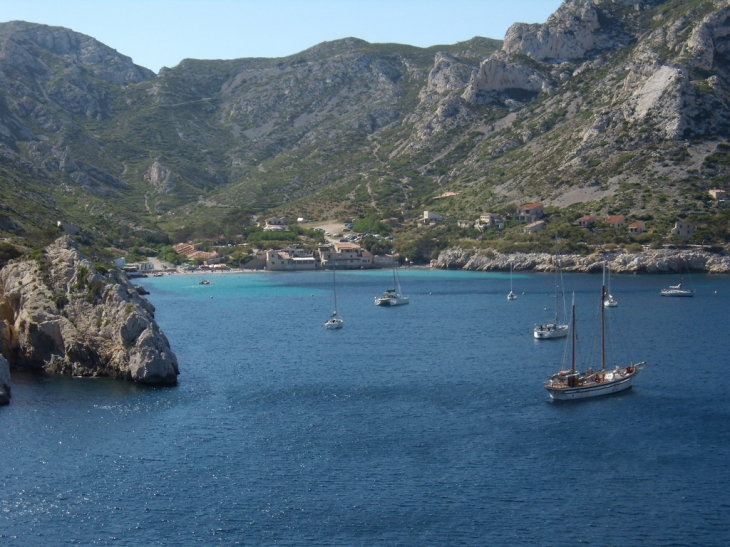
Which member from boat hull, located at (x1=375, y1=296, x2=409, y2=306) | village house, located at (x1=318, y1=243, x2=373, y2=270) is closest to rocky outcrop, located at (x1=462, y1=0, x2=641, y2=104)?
village house, located at (x1=318, y1=243, x2=373, y2=270)

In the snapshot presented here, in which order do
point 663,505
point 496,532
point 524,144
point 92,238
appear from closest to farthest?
point 496,532 < point 663,505 < point 92,238 < point 524,144

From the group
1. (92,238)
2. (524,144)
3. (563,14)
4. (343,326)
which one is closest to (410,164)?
(524,144)

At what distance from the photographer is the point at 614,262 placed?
409 feet

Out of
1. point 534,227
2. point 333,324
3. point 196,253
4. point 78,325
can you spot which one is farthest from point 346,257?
point 78,325

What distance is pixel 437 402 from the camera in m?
49.9

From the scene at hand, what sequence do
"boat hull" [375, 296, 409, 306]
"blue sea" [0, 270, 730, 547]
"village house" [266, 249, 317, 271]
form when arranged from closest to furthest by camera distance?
1. "blue sea" [0, 270, 730, 547]
2. "boat hull" [375, 296, 409, 306]
3. "village house" [266, 249, 317, 271]

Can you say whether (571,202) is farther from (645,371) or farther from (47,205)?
(645,371)

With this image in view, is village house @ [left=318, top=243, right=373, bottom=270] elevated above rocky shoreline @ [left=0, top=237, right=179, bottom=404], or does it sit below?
above

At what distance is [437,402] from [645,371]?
15.3 m

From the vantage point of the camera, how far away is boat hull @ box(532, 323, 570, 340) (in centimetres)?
7131

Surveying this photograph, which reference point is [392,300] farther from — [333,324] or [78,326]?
[78,326]

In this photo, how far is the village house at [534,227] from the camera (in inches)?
5453

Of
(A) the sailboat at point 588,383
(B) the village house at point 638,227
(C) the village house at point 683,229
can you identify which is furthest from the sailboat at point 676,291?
(A) the sailboat at point 588,383

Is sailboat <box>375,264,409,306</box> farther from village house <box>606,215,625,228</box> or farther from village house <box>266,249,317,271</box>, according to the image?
village house <box>266,249,317,271</box>
